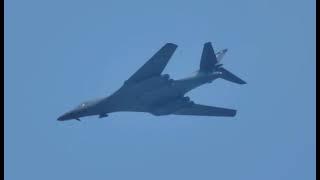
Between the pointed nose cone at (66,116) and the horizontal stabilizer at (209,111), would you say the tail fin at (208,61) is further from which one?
the pointed nose cone at (66,116)

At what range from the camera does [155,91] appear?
3978 centimetres

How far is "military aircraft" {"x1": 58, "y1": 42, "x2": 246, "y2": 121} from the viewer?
38787mm

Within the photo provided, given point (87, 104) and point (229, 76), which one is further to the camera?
point (87, 104)

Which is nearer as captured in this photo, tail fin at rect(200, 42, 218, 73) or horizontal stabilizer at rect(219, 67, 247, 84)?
horizontal stabilizer at rect(219, 67, 247, 84)

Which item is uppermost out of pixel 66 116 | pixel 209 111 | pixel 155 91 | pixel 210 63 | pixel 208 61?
pixel 208 61

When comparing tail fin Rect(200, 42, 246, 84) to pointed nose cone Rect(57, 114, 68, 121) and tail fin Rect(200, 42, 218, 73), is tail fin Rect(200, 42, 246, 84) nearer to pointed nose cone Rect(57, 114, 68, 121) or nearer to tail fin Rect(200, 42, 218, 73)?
tail fin Rect(200, 42, 218, 73)

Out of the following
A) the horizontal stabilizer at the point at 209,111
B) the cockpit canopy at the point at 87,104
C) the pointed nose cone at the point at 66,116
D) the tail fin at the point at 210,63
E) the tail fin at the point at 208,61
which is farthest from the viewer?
the horizontal stabilizer at the point at 209,111

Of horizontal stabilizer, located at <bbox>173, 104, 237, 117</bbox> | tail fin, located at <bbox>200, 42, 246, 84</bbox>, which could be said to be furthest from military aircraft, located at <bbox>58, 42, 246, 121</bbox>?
horizontal stabilizer, located at <bbox>173, 104, 237, 117</bbox>

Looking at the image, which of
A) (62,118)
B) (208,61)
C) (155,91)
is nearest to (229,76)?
(208,61)

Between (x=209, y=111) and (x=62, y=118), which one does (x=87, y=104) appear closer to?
(x=62, y=118)

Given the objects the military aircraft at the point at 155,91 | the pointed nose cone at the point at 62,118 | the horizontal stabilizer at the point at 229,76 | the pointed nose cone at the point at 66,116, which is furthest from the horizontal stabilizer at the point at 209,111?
the pointed nose cone at the point at 62,118

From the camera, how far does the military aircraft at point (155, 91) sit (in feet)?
127

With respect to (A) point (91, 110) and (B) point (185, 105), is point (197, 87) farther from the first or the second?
(A) point (91, 110)
